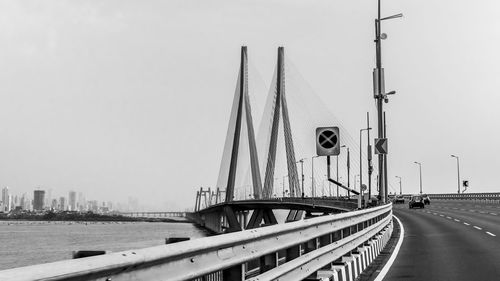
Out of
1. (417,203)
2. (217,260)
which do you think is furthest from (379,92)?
(417,203)

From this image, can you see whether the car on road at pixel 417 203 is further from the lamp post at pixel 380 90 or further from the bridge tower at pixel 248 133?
the lamp post at pixel 380 90

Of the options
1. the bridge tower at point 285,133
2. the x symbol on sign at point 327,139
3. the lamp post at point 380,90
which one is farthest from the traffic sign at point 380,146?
the bridge tower at point 285,133

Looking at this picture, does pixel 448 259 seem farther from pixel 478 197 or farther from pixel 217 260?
pixel 478 197

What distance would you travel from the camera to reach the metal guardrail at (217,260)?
2.65 meters

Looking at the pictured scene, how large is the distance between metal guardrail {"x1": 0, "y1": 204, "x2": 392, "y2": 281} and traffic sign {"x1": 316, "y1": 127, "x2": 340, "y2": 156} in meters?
3.94

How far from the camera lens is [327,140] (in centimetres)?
1355

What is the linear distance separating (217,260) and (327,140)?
9.29 meters

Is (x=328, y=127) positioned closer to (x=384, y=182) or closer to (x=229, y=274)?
(x=229, y=274)

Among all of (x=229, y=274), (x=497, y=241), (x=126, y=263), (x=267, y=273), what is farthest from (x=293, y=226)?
(x=497, y=241)

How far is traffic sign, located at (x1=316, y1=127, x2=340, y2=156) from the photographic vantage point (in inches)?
531

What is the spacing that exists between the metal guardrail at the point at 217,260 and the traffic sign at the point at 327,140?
3.94 meters

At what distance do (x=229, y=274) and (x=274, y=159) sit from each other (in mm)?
51473

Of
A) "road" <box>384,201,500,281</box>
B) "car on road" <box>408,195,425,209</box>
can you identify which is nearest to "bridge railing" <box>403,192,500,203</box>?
"car on road" <box>408,195,425,209</box>

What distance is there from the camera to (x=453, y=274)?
1111cm
